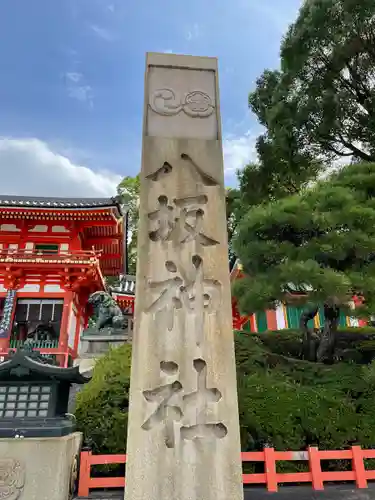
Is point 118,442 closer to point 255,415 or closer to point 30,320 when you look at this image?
point 255,415

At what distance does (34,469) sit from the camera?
3.60 m

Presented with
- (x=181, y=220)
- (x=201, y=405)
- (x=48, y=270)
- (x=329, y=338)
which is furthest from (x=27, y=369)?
(x=48, y=270)

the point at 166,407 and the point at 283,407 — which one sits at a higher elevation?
the point at 283,407

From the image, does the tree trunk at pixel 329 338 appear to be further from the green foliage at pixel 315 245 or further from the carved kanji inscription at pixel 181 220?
the carved kanji inscription at pixel 181 220

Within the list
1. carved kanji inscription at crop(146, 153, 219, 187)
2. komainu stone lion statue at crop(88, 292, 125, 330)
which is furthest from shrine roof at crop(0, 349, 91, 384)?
→ komainu stone lion statue at crop(88, 292, 125, 330)

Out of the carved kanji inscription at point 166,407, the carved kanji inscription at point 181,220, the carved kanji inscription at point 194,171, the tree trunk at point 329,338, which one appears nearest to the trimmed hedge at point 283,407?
the tree trunk at point 329,338

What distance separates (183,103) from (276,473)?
440 centimetres

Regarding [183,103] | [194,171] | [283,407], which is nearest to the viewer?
[194,171]

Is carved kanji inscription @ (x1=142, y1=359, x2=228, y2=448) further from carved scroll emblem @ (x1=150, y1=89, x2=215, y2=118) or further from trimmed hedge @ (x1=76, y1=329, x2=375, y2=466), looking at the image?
trimmed hedge @ (x1=76, y1=329, x2=375, y2=466)

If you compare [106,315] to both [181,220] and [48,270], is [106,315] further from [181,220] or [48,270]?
[181,220]

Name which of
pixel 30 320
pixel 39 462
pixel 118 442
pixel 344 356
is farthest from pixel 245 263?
pixel 30 320

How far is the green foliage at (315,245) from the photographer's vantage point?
5.69 metres

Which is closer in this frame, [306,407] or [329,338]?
[306,407]

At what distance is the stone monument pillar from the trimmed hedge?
271 cm
